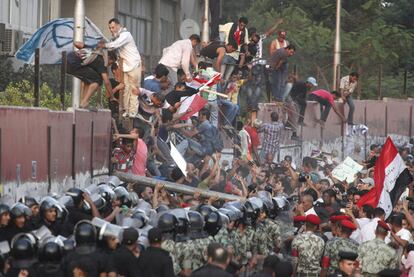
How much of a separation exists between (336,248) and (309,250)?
1.12 ft

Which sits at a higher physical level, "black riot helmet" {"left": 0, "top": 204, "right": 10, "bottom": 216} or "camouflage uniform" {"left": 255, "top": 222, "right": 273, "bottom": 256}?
"black riot helmet" {"left": 0, "top": 204, "right": 10, "bottom": 216}

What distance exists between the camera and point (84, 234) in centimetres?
1609

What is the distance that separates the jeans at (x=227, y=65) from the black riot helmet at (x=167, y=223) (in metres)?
12.4

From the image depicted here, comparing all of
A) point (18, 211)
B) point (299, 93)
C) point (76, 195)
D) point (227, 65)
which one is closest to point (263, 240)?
point (76, 195)

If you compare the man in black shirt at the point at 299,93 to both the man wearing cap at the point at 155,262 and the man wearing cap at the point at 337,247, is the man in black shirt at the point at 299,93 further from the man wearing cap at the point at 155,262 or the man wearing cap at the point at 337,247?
the man wearing cap at the point at 155,262

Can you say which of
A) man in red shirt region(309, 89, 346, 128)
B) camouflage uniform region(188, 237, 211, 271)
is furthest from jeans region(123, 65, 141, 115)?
man in red shirt region(309, 89, 346, 128)

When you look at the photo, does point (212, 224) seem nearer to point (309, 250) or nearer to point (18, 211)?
point (309, 250)

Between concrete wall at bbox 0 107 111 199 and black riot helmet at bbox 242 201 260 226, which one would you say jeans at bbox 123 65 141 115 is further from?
black riot helmet at bbox 242 201 260 226

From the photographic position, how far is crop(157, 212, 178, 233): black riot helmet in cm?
1800

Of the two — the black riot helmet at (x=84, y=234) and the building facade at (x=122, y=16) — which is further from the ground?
the building facade at (x=122, y=16)

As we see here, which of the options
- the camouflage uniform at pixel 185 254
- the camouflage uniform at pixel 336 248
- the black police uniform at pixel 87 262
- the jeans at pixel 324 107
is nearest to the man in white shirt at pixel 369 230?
the camouflage uniform at pixel 336 248

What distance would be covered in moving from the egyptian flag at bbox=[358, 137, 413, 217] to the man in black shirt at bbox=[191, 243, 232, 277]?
957 centimetres

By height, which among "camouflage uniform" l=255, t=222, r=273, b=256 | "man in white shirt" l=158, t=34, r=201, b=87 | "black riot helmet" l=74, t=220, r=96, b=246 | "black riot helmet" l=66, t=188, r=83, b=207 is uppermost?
"man in white shirt" l=158, t=34, r=201, b=87

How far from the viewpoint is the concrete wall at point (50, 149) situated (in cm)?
1955
